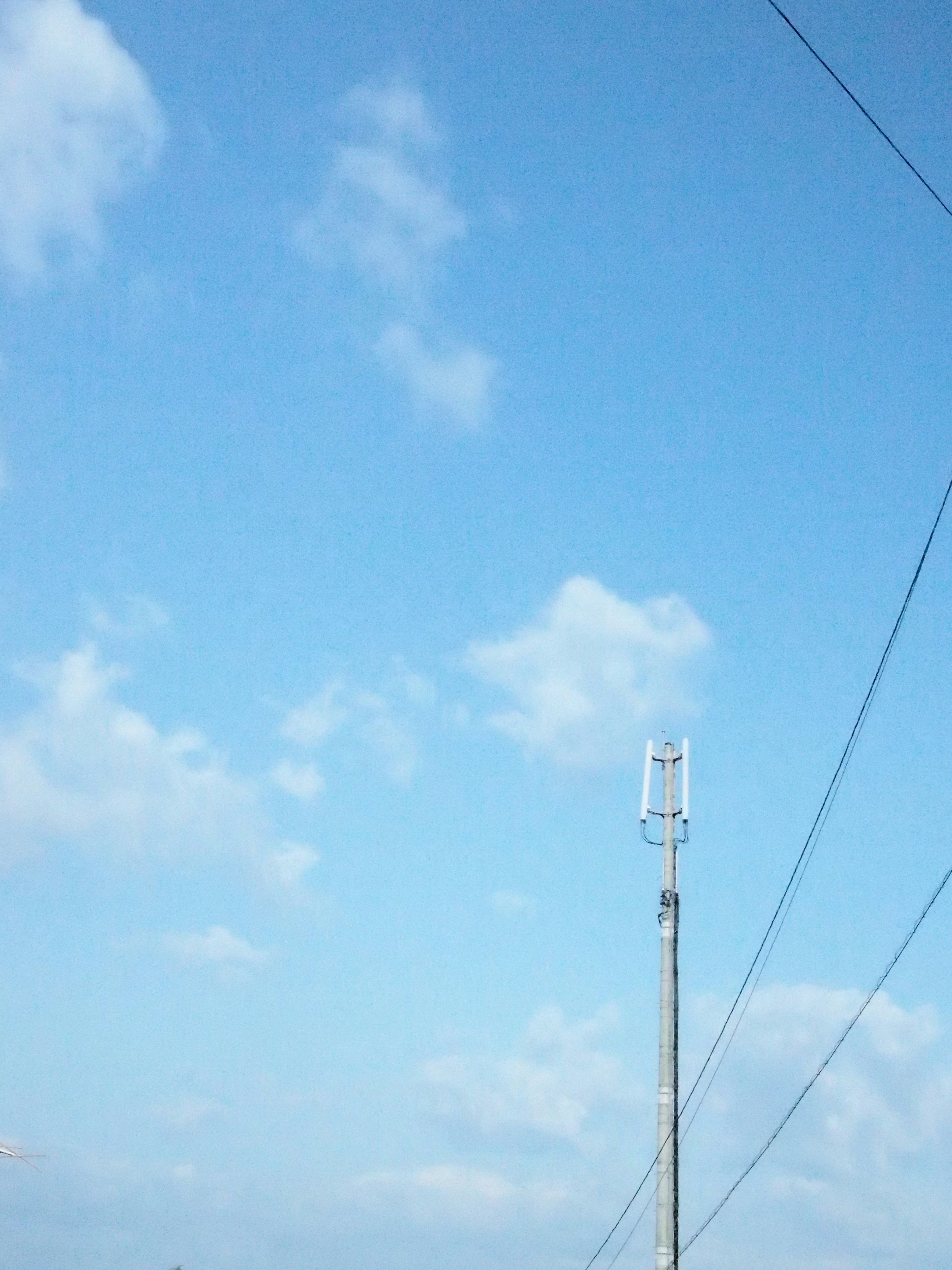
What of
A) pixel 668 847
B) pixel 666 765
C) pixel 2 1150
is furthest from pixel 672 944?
pixel 2 1150

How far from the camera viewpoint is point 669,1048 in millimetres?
20859

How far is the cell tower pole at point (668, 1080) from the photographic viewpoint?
20.0m

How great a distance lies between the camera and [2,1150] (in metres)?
31.9

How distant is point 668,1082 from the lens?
20.8 metres

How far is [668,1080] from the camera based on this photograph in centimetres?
2078

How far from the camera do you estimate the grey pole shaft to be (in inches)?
787

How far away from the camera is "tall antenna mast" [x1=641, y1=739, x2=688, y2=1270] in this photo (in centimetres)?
2003

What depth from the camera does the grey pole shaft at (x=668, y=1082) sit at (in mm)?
20000

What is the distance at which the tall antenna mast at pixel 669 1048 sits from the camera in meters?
20.0

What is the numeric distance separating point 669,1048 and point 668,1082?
553 millimetres

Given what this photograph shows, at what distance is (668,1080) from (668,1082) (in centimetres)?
3

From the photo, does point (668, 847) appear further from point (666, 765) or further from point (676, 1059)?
point (676, 1059)

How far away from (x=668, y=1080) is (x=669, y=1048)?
519 mm

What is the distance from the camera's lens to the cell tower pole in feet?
65.6
